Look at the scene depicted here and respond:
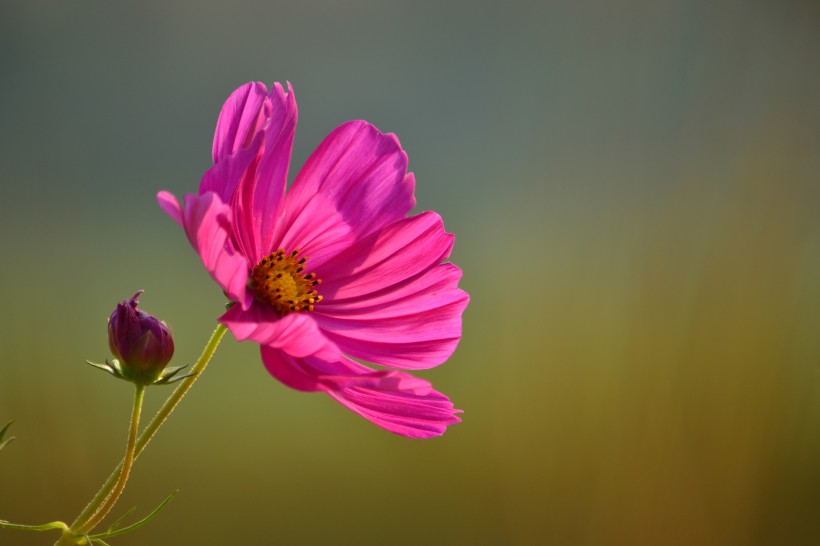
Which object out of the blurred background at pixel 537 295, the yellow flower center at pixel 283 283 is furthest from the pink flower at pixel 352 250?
the blurred background at pixel 537 295

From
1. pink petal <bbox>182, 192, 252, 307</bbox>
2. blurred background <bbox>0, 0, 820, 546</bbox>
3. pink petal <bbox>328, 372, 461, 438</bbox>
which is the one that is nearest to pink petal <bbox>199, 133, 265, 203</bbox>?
pink petal <bbox>182, 192, 252, 307</bbox>

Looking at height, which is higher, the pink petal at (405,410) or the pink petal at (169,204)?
the pink petal at (169,204)

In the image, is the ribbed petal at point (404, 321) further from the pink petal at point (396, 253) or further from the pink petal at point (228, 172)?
the pink petal at point (228, 172)

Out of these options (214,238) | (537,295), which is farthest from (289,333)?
(537,295)

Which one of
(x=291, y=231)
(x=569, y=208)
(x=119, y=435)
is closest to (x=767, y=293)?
(x=569, y=208)

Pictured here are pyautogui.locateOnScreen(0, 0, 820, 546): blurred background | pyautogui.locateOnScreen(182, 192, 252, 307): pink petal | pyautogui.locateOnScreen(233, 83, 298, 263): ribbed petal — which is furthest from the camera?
pyautogui.locateOnScreen(0, 0, 820, 546): blurred background

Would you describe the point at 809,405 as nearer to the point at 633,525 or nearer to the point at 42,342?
the point at 633,525

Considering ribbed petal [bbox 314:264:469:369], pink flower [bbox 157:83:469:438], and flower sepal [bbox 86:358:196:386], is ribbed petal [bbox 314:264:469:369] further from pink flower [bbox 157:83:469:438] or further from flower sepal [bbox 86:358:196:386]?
flower sepal [bbox 86:358:196:386]
